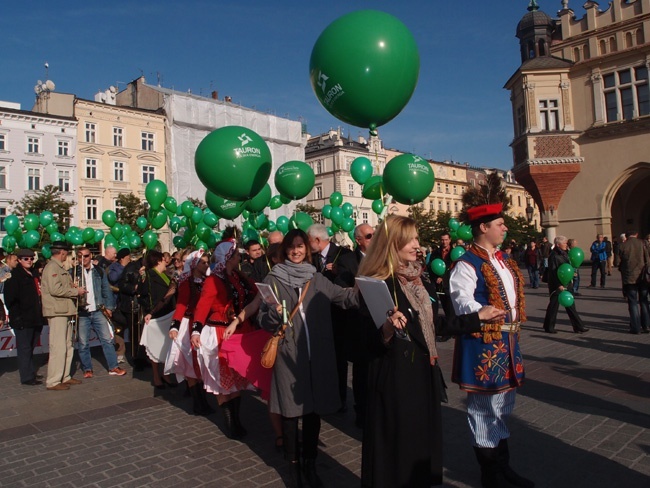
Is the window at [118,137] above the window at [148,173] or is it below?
above

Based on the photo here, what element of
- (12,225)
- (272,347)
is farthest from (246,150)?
(12,225)

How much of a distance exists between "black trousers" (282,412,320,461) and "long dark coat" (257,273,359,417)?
114 millimetres

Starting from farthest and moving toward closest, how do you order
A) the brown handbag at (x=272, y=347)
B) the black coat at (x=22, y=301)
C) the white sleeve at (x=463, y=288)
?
the black coat at (x=22, y=301)
the brown handbag at (x=272, y=347)
the white sleeve at (x=463, y=288)

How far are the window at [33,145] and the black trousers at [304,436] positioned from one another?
41028mm

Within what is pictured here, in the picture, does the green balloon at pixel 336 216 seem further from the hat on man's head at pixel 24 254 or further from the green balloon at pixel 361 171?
the hat on man's head at pixel 24 254

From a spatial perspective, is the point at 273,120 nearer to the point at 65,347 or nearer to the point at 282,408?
the point at 65,347

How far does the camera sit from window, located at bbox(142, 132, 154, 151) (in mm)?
43406

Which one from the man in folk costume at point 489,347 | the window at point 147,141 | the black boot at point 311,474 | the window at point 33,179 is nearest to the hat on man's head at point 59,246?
the black boot at point 311,474

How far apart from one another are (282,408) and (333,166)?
201ft

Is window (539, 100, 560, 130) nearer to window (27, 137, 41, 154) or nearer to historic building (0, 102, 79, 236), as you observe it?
historic building (0, 102, 79, 236)

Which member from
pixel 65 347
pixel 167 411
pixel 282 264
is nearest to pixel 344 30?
pixel 282 264

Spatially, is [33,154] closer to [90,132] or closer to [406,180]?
[90,132]

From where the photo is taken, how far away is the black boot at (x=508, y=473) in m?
3.70

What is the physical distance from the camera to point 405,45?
481 centimetres
